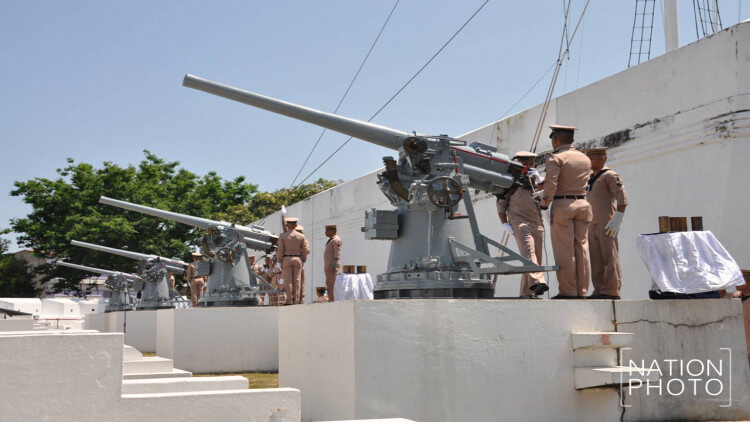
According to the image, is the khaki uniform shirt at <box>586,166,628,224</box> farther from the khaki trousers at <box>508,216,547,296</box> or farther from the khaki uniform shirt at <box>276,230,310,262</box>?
the khaki uniform shirt at <box>276,230,310,262</box>

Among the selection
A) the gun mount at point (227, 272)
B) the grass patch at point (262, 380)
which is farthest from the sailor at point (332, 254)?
the grass patch at point (262, 380)

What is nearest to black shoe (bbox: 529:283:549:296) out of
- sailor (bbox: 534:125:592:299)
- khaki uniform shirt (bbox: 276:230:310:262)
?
sailor (bbox: 534:125:592:299)

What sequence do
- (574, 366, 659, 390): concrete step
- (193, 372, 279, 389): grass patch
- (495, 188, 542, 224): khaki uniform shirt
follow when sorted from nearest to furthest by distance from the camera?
(574, 366, 659, 390): concrete step < (495, 188, 542, 224): khaki uniform shirt < (193, 372, 279, 389): grass patch

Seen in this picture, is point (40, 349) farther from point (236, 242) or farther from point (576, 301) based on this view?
point (236, 242)

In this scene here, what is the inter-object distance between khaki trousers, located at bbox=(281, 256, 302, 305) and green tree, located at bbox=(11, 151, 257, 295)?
802 inches

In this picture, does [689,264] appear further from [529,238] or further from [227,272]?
[227,272]

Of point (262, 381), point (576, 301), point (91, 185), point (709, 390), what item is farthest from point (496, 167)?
point (91, 185)

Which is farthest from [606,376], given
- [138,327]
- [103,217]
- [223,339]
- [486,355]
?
[103,217]

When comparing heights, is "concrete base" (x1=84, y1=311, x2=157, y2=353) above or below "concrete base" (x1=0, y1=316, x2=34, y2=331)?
below

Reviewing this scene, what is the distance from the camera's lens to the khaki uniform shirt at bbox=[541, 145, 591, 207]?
665cm

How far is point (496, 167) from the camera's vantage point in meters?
7.11

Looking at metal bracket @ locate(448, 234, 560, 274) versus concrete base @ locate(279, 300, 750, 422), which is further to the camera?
metal bracket @ locate(448, 234, 560, 274)

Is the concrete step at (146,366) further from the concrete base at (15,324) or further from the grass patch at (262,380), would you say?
the grass patch at (262,380)

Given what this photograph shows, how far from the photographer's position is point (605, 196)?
24.0ft
